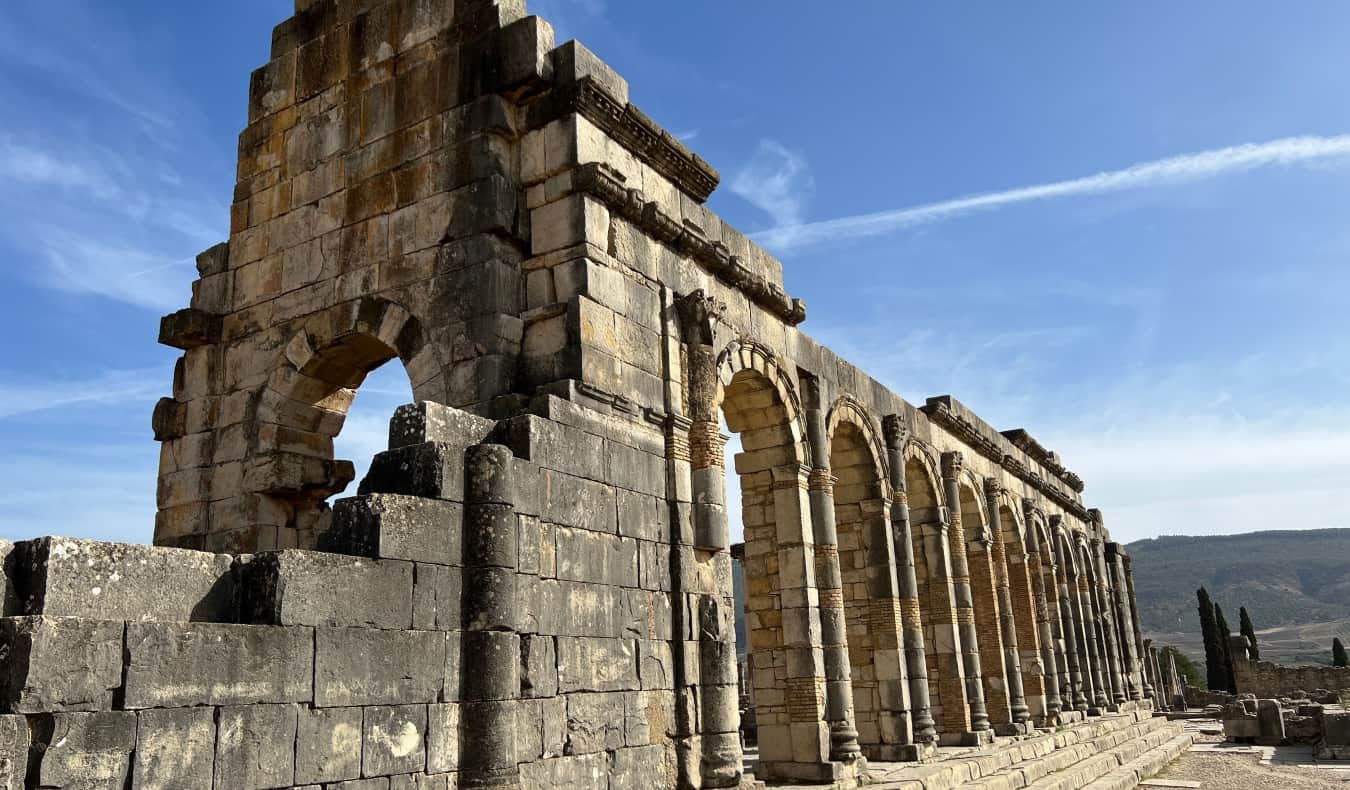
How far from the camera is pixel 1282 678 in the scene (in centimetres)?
4097

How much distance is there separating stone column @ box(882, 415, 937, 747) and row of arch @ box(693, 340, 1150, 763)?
0.02m

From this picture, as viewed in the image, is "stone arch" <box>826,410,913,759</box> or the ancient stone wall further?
the ancient stone wall

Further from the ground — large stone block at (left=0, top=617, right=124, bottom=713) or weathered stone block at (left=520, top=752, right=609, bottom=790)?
large stone block at (left=0, top=617, right=124, bottom=713)

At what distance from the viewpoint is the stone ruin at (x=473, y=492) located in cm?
462

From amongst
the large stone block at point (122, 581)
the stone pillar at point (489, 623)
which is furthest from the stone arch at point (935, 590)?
the large stone block at point (122, 581)

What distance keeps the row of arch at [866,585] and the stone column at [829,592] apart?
0.6 inches

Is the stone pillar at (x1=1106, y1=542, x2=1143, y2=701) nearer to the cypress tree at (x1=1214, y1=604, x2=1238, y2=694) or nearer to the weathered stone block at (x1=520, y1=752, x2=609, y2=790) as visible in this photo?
the cypress tree at (x1=1214, y1=604, x2=1238, y2=694)

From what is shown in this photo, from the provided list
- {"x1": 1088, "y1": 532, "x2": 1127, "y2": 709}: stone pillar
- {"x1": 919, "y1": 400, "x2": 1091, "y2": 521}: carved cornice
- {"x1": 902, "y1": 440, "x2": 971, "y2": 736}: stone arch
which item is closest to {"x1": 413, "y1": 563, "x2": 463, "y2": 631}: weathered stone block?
{"x1": 902, "y1": 440, "x2": 971, "y2": 736}: stone arch

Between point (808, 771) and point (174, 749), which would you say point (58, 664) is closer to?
point (174, 749)

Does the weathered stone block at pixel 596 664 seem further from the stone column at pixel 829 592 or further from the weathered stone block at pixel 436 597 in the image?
the stone column at pixel 829 592

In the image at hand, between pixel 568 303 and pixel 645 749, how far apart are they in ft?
10.9

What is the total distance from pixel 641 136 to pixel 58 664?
21.2ft

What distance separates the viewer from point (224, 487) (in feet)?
30.7

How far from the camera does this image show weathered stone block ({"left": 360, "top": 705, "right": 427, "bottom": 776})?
5.31 meters
